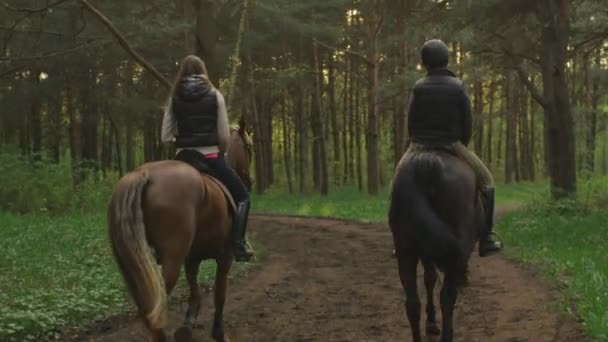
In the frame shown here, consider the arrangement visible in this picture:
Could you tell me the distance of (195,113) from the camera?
23.2 feet

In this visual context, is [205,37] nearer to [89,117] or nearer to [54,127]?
[89,117]

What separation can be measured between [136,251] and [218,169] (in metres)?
1.73

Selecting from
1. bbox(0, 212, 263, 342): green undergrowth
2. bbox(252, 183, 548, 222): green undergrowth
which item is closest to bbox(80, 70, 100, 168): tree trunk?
bbox(252, 183, 548, 222): green undergrowth

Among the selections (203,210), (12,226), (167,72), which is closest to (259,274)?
(203,210)

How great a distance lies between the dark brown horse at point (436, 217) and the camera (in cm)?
612

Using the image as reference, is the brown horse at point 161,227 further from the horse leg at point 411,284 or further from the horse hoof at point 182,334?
the horse leg at point 411,284

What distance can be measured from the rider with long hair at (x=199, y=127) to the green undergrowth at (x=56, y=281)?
7.02ft

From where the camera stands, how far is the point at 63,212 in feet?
66.5

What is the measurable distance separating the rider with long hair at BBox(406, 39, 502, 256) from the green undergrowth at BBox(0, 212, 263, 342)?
4.24 m

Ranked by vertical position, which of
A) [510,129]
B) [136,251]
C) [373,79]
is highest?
[373,79]

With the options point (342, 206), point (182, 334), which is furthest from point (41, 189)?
point (182, 334)

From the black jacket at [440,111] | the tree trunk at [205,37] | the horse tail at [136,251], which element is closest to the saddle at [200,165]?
the horse tail at [136,251]

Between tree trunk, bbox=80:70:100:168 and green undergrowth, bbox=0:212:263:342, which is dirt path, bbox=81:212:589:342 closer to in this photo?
green undergrowth, bbox=0:212:263:342

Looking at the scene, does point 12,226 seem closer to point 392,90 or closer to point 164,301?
point 164,301
